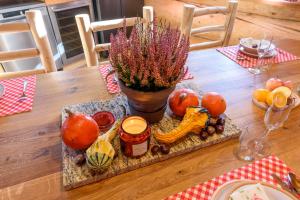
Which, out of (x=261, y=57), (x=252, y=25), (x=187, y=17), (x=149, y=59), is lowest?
(x=252, y=25)

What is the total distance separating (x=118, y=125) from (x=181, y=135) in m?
0.19

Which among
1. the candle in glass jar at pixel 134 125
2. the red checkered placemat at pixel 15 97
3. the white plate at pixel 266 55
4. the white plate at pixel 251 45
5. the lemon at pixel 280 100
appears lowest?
the red checkered placemat at pixel 15 97

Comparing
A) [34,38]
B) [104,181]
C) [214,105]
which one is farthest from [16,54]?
[214,105]

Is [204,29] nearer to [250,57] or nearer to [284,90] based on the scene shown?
[250,57]

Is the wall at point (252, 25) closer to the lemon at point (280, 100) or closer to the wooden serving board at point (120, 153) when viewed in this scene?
the lemon at point (280, 100)

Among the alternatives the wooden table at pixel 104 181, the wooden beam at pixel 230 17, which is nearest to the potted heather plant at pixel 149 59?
the wooden table at pixel 104 181

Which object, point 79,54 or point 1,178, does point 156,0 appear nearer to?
point 79,54

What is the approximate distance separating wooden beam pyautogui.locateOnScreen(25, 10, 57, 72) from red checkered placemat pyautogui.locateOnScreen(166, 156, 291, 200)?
3.34 feet

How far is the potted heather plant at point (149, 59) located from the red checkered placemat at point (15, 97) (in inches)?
18.5

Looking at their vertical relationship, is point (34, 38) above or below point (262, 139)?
above

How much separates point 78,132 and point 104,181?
0.15m

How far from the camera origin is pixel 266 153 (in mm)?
684

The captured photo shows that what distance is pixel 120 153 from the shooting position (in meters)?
0.65

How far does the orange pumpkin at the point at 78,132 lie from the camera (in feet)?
1.98
